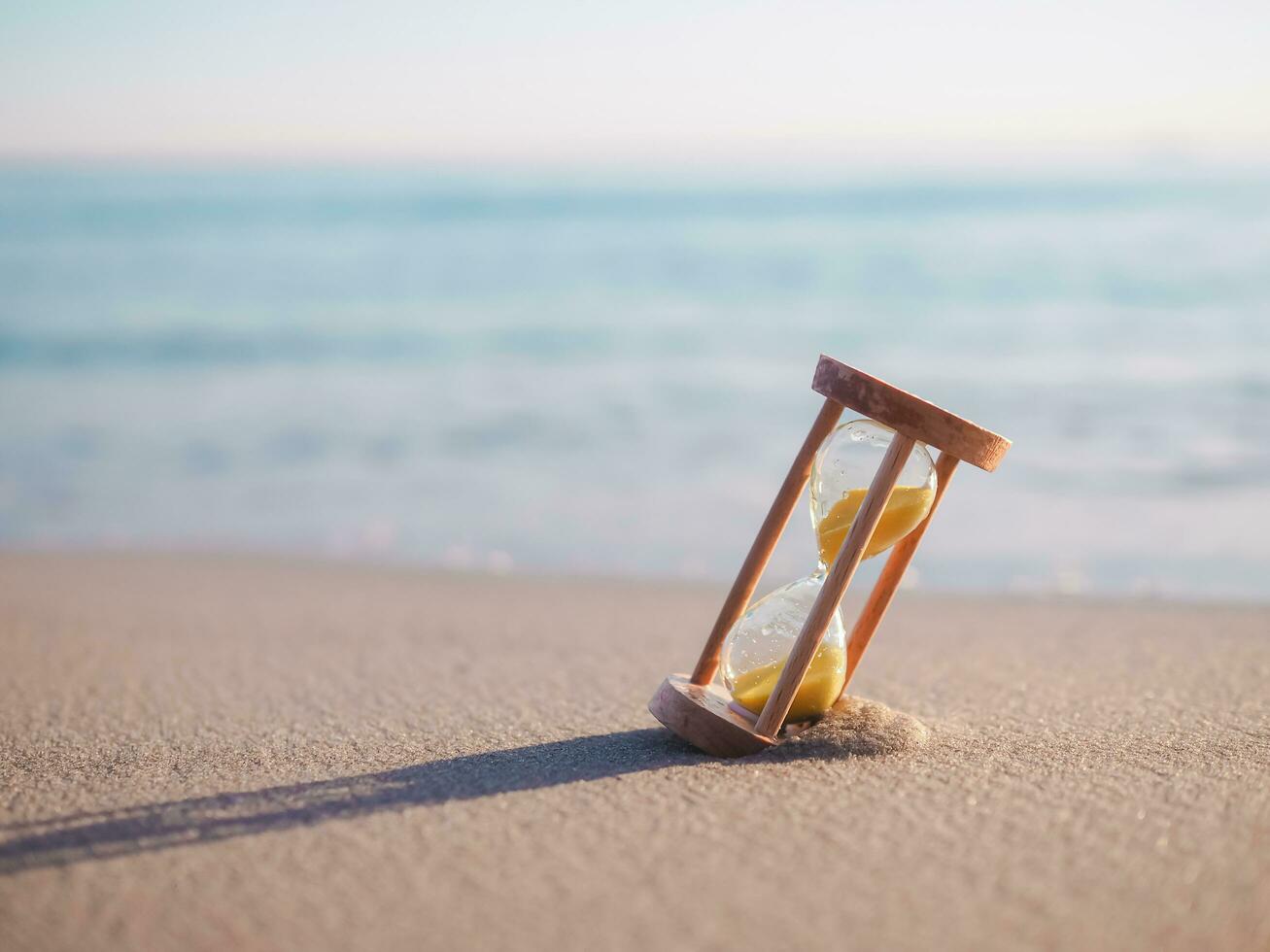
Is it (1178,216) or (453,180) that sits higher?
(1178,216)

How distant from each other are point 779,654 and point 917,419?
579mm

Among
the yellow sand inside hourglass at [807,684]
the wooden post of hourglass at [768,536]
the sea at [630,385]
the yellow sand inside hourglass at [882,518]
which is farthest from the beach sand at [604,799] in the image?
the sea at [630,385]

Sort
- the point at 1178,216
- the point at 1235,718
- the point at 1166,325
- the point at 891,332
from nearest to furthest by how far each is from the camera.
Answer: the point at 1235,718
the point at 1166,325
the point at 891,332
the point at 1178,216

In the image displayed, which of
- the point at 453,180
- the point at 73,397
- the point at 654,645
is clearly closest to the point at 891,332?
the point at 73,397

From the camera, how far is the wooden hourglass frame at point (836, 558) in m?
2.27

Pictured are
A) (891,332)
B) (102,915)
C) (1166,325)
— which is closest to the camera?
(102,915)

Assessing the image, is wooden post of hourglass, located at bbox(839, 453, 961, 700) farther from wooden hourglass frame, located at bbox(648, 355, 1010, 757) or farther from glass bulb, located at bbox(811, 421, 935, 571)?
glass bulb, located at bbox(811, 421, 935, 571)

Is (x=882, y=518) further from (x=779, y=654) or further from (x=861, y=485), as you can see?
(x=779, y=654)

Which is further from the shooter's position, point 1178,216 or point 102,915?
point 1178,216

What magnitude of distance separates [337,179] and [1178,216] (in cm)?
2440

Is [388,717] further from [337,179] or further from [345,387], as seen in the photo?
[337,179]

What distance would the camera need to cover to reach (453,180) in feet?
120

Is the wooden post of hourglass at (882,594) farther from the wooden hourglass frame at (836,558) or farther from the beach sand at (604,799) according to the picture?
the beach sand at (604,799)

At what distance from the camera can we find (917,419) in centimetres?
226
